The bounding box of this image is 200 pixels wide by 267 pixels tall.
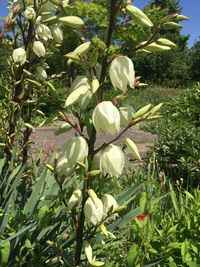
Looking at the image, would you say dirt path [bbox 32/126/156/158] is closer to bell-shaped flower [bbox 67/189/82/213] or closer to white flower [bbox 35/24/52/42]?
white flower [bbox 35/24/52/42]

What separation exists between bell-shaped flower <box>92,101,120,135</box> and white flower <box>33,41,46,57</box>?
3.75ft

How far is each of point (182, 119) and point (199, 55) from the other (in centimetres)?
2857

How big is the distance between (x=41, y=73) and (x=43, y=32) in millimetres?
245

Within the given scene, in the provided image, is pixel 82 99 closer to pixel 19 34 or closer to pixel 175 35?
pixel 19 34

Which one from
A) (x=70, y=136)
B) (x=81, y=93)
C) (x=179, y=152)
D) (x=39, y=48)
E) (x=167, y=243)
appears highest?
(x=81, y=93)

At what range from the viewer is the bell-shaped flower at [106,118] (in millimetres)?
1325

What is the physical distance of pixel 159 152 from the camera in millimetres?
4891

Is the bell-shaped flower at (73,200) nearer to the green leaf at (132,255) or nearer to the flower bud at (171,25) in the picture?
the green leaf at (132,255)

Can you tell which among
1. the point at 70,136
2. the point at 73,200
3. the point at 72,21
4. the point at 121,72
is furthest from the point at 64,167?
the point at 70,136

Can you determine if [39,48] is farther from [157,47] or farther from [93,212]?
[93,212]

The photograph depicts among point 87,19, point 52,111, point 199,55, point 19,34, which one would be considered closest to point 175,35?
point 199,55

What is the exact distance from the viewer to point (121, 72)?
137 cm

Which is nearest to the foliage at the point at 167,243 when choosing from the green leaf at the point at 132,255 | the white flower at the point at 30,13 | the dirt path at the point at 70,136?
the green leaf at the point at 132,255

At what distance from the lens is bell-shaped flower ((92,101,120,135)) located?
4.35ft
